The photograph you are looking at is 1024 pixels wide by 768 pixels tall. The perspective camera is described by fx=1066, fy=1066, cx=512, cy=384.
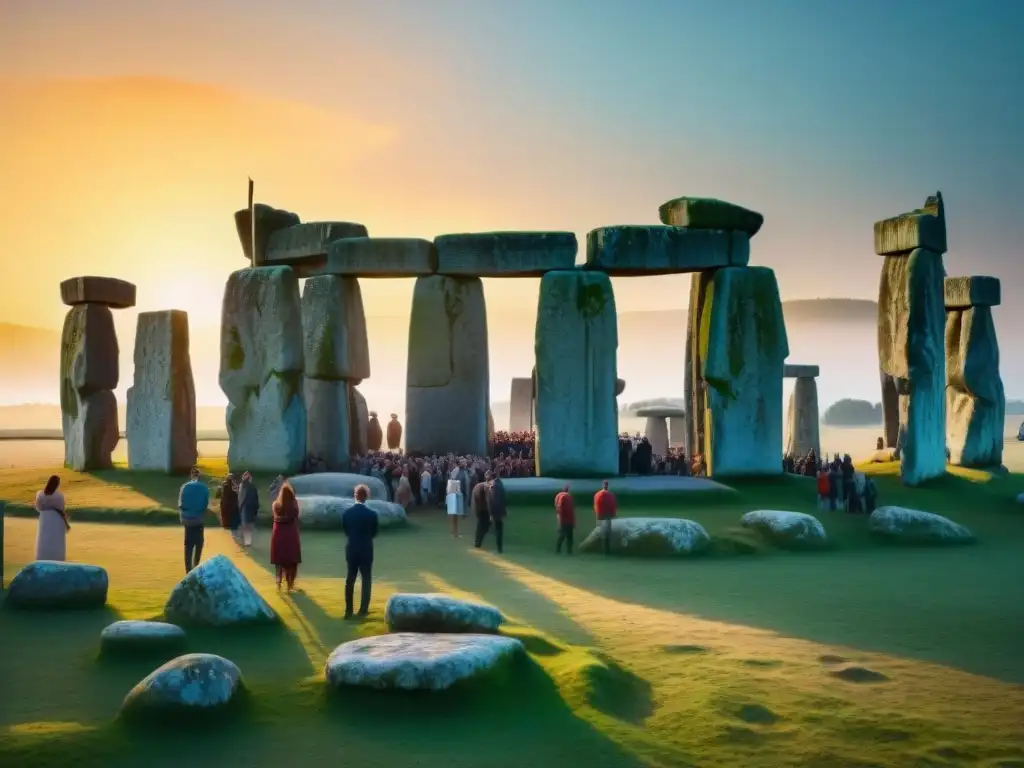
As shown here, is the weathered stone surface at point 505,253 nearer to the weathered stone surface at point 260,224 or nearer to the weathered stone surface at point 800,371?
the weathered stone surface at point 260,224

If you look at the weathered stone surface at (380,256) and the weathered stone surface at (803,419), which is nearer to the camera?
the weathered stone surface at (380,256)

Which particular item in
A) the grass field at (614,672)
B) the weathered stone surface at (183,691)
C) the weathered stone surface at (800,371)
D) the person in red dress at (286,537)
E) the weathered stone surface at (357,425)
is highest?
the weathered stone surface at (800,371)

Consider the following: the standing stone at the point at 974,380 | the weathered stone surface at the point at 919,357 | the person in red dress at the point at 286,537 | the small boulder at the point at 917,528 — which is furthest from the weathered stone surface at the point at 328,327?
the standing stone at the point at 974,380

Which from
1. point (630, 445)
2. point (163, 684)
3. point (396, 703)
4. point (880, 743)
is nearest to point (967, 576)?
point (880, 743)

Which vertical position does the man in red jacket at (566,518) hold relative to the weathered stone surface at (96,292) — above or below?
below

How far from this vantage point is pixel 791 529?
1541 centimetres

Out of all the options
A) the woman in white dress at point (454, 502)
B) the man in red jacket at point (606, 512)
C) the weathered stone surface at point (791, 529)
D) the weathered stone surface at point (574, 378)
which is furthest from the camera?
the weathered stone surface at point (574, 378)

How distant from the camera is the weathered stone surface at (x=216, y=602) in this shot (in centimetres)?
888

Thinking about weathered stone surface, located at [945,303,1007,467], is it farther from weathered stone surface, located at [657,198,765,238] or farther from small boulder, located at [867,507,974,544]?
small boulder, located at [867,507,974,544]

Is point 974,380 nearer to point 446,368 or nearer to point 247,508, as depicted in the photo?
point 446,368

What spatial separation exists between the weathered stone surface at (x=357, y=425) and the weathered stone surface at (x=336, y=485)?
5953 millimetres

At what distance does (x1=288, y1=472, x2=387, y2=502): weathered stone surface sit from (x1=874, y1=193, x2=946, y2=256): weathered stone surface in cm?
1096

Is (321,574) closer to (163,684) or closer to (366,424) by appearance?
(163,684)

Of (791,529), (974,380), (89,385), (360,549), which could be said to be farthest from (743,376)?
(89,385)
